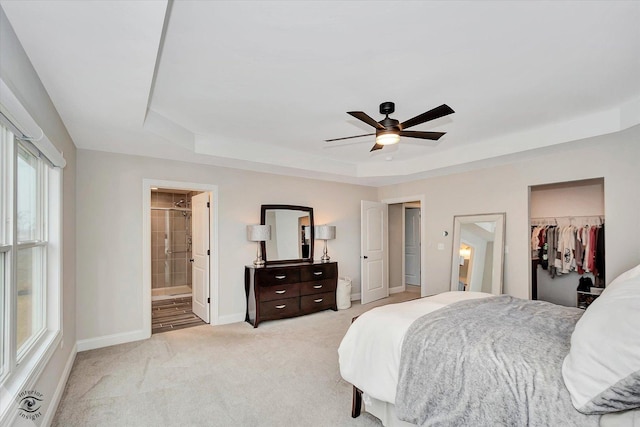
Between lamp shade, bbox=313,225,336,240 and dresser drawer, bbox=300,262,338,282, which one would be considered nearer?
dresser drawer, bbox=300,262,338,282

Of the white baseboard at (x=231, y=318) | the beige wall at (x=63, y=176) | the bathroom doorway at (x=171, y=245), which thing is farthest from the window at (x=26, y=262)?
the bathroom doorway at (x=171, y=245)

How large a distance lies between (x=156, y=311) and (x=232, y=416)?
3798 mm

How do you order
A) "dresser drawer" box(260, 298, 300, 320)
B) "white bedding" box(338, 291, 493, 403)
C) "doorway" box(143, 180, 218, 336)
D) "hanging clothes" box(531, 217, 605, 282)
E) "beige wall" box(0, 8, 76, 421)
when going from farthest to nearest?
"dresser drawer" box(260, 298, 300, 320) < "hanging clothes" box(531, 217, 605, 282) < "doorway" box(143, 180, 218, 336) < "white bedding" box(338, 291, 493, 403) < "beige wall" box(0, 8, 76, 421)

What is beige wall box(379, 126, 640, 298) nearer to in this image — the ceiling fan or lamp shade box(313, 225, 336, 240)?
lamp shade box(313, 225, 336, 240)

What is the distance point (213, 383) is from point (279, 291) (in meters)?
1.99

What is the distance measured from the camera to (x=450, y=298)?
280 centimetres

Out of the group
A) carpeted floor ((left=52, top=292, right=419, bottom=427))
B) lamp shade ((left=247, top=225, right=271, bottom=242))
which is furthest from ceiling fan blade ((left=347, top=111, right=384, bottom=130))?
lamp shade ((left=247, top=225, right=271, bottom=242))

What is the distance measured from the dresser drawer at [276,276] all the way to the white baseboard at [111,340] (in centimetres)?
156

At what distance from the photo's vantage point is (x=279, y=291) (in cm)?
482

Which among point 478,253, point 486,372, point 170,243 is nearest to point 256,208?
point 170,243

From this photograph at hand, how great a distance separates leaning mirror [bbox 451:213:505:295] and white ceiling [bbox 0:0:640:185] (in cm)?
124

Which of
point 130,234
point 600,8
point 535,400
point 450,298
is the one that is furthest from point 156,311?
point 600,8

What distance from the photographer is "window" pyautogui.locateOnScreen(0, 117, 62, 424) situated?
1766mm

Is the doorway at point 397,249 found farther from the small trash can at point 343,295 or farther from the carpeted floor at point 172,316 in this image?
the carpeted floor at point 172,316
